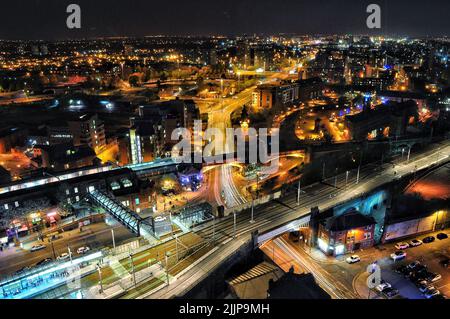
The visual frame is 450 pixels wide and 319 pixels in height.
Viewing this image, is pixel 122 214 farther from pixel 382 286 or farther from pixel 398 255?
pixel 398 255

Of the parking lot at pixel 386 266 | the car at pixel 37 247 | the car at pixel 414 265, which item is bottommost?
the parking lot at pixel 386 266

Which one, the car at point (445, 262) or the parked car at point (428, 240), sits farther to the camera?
the parked car at point (428, 240)

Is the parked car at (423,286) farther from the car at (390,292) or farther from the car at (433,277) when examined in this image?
the car at (390,292)

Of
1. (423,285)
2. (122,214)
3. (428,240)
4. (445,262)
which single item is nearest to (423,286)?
(423,285)

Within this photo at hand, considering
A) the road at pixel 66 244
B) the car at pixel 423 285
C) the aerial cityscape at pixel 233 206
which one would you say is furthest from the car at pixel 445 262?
the road at pixel 66 244

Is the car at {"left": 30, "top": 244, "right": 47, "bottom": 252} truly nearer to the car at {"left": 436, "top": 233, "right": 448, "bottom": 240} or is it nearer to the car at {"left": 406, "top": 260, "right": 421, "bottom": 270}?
the car at {"left": 406, "top": 260, "right": 421, "bottom": 270}

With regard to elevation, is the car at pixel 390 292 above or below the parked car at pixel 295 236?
below

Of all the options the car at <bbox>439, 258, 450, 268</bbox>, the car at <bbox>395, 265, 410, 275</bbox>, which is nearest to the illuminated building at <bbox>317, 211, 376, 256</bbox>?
the car at <bbox>395, 265, 410, 275</bbox>

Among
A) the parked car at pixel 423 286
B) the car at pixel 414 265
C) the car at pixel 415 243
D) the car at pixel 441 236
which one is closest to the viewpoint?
the parked car at pixel 423 286
